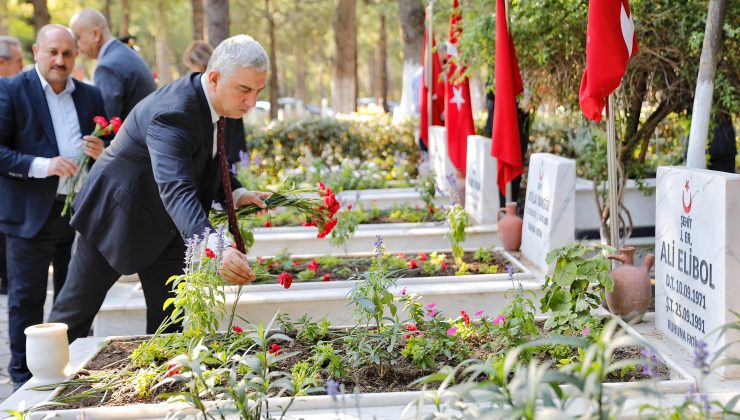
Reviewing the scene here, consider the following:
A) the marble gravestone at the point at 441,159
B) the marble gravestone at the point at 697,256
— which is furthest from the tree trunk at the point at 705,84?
the marble gravestone at the point at 441,159

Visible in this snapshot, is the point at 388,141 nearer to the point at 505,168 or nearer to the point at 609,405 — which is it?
the point at 505,168

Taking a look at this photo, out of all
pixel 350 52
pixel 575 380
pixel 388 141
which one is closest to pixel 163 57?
pixel 350 52

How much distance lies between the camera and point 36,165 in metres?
5.05

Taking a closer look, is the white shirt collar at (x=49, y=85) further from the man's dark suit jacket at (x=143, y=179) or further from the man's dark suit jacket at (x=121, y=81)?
the man's dark suit jacket at (x=143, y=179)

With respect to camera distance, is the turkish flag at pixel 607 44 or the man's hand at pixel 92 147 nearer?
the turkish flag at pixel 607 44

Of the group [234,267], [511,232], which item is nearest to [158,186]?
[234,267]

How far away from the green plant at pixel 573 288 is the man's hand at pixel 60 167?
2761 mm

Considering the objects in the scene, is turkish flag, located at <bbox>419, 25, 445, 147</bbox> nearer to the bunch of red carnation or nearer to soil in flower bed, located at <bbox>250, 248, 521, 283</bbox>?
soil in flower bed, located at <bbox>250, 248, 521, 283</bbox>

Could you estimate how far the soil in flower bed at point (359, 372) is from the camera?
3451 mm

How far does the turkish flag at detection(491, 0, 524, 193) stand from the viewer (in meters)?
6.32

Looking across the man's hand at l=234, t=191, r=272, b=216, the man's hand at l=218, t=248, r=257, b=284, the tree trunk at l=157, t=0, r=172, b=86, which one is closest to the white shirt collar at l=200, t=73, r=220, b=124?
the man's hand at l=234, t=191, r=272, b=216

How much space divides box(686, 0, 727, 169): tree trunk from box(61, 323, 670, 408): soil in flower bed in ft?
4.52

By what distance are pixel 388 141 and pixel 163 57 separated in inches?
615

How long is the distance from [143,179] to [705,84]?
9.99 ft
